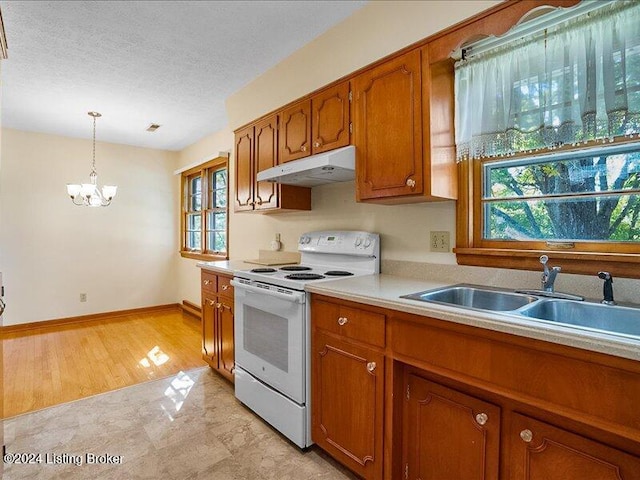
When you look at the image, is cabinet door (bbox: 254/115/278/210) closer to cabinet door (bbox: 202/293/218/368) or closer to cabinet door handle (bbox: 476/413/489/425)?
cabinet door (bbox: 202/293/218/368)

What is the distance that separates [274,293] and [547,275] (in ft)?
4.31

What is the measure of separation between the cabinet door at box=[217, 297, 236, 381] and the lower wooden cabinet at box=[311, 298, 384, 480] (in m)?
0.93

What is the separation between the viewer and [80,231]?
4461 mm

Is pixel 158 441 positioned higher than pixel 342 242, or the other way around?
pixel 342 242

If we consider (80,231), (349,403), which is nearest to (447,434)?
(349,403)

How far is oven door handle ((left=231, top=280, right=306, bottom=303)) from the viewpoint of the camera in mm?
1747

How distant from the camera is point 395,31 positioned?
1.74 metres

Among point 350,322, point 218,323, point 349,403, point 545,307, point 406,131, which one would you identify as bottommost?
point 349,403

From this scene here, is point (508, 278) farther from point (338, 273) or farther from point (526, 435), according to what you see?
point (338, 273)

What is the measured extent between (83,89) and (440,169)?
3.09 meters

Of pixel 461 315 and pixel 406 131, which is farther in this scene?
pixel 406 131

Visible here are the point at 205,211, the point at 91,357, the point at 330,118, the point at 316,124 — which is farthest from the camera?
the point at 205,211

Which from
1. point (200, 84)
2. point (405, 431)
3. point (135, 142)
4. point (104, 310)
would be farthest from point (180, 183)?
point (405, 431)

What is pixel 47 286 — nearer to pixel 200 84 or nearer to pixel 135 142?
pixel 135 142
